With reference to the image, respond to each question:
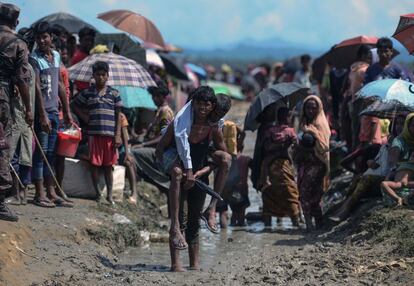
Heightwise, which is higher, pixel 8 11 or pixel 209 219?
pixel 8 11

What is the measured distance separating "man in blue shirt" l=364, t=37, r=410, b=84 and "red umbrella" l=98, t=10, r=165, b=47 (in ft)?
13.4

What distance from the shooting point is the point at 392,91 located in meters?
11.3

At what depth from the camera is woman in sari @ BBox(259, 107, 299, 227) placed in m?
12.0

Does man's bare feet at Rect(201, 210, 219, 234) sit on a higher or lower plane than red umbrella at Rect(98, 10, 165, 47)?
lower

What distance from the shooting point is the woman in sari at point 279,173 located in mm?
11969

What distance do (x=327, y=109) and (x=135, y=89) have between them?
4.32 m

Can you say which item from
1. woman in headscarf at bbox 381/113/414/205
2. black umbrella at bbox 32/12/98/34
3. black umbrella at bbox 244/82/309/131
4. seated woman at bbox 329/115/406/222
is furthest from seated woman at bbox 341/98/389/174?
black umbrella at bbox 32/12/98/34

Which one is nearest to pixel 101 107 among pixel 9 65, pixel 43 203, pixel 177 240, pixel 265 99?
pixel 43 203

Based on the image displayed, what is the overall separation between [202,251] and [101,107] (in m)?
2.02

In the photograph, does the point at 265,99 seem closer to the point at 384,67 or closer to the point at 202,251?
the point at 384,67

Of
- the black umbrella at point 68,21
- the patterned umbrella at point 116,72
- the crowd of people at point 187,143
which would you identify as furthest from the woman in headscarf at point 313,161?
the black umbrella at point 68,21

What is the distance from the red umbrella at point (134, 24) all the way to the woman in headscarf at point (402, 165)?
19.3ft

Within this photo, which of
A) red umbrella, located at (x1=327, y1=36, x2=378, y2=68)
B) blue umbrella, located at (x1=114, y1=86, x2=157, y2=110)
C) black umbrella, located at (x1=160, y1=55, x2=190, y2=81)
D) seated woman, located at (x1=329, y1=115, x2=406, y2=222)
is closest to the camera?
seated woman, located at (x1=329, y1=115, x2=406, y2=222)

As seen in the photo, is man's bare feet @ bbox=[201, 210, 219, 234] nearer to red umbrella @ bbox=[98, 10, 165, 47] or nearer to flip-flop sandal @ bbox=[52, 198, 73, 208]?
flip-flop sandal @ bbox=[52, 198, 73, 208]
